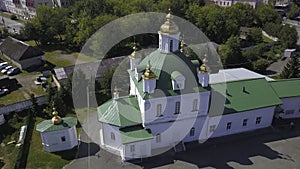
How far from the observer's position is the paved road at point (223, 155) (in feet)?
76.1

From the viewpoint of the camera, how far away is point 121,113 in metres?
23.7

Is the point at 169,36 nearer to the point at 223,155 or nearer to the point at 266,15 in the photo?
the point at 223,155

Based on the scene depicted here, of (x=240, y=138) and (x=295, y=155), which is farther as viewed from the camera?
(x=240, y=138)

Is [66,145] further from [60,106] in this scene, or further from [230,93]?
[230,93]

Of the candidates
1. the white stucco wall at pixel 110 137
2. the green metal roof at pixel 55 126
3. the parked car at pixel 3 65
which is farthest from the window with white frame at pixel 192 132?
the parked car at pixel 3 65

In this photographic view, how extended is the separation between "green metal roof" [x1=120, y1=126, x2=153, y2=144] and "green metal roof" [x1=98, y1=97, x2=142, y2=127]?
42cm

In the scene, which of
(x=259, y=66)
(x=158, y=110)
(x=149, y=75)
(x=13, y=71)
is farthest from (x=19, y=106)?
(x=259, y=66)

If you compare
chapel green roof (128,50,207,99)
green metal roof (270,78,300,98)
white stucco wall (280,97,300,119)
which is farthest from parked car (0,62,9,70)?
white stucco wall (280,97,300,119)

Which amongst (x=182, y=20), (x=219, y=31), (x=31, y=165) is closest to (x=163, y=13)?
(x=182, y=20)

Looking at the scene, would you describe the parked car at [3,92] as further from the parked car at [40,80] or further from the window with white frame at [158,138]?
the window with white frame at [158,138]

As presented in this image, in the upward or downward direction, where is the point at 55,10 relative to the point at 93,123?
upward

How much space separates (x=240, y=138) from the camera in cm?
2614

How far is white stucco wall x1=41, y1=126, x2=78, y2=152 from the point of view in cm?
2405

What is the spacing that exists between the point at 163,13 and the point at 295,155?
113 feet
